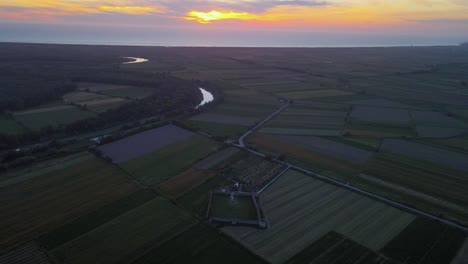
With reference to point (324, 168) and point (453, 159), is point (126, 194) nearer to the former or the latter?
point (324, 168)

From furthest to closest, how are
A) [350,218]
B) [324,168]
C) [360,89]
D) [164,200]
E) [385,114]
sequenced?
[360,89], [385,114], [324,168], [164,200], [350,218]

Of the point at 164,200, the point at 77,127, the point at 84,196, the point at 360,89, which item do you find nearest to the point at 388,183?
the point at 164,200

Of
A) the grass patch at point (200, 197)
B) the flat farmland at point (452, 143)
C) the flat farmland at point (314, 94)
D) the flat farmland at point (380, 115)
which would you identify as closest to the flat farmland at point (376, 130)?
the flat farmland at point (380, 115)

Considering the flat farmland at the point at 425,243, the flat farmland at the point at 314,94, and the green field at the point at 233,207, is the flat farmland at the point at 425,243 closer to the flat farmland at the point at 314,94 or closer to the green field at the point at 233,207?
the green field at the point at 233,207

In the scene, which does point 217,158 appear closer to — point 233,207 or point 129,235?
point 233,207

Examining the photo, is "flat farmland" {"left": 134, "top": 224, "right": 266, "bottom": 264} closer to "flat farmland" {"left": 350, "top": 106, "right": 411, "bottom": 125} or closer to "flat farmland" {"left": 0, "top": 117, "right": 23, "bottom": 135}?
"flat farmland" {"left": 0, "top": 117, "right": 23, "bottom": 135}

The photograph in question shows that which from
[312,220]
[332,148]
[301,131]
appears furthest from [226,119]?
[312,220]

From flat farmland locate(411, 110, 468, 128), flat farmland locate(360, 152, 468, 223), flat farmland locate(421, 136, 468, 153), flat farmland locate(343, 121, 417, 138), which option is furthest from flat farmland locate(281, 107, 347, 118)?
flat farmland locate(360, 152, 468, 223)
